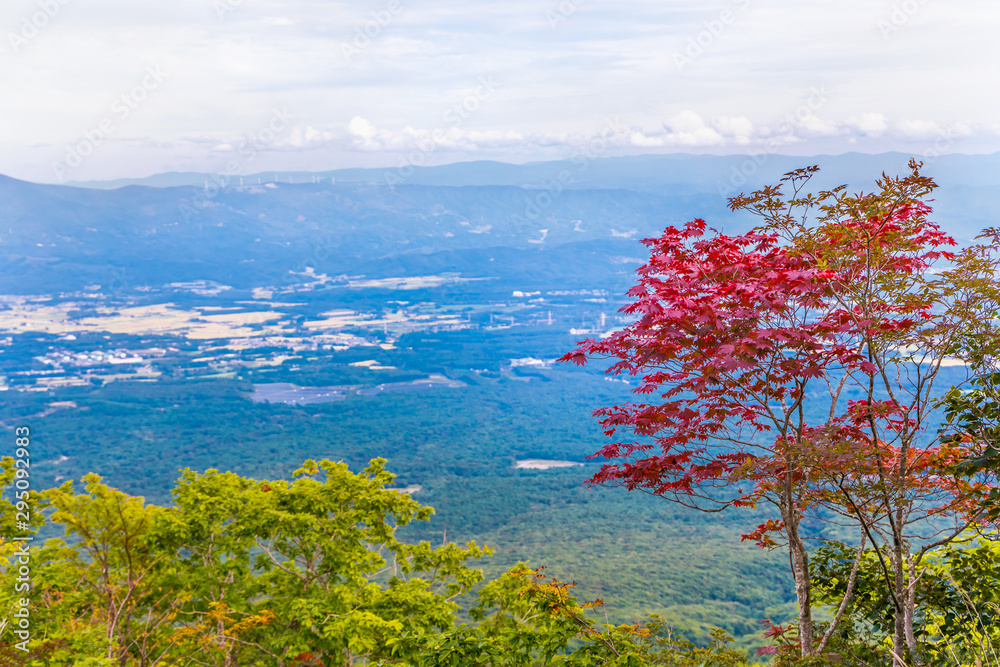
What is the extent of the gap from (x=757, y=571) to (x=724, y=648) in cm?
2883

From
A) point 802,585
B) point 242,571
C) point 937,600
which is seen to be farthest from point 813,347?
point 242,571

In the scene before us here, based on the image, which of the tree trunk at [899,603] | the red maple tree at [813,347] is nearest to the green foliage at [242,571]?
the red maple tree at [813,347]

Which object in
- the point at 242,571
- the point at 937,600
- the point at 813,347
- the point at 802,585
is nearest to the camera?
the point at 813,347

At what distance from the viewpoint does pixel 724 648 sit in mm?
4840

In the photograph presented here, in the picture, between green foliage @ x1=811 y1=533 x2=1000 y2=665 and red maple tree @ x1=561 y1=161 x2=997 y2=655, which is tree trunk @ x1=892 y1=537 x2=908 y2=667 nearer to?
red maple tree @ x1=561 y1=161 x2=997 y2=655

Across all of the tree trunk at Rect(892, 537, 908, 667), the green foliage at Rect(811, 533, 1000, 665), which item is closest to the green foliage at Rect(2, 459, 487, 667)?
the green foliage at Rect(811, 533, 1000, 665)

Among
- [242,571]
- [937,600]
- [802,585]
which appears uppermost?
[802,585]

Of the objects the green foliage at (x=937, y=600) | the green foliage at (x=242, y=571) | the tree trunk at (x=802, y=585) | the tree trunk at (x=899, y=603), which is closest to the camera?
the tree trunk at (x=899, y=603)

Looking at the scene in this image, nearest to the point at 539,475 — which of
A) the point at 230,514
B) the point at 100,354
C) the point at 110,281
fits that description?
the point at 230,514

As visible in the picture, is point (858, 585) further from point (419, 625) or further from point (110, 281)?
point (110, 281)

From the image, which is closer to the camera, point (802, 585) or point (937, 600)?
point (802, 585)

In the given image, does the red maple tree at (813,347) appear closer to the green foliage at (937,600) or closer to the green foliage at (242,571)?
the green foliage at (937,600)

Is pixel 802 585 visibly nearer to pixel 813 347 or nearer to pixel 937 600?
pixel 937 600

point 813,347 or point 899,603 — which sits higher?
point 813,347
